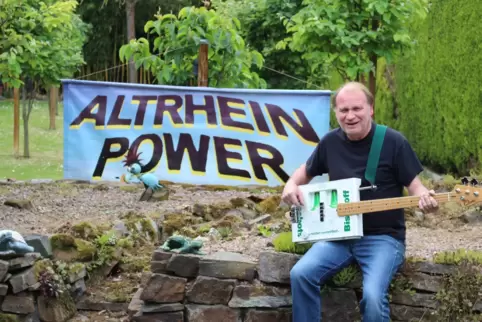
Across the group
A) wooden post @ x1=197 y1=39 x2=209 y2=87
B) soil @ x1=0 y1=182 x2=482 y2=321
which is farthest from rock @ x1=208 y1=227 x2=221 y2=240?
wooden post @ x1=197 y1=39 x2=209 y2=87

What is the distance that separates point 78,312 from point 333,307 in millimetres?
1931

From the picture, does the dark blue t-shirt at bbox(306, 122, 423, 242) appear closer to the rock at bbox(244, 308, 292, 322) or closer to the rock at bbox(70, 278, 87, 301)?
the rock at bbox(244, 308, 292, 322)

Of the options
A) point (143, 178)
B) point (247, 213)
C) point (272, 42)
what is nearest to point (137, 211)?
point (143, 178)

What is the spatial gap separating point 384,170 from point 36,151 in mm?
18564

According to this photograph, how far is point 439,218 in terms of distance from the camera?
7.37m

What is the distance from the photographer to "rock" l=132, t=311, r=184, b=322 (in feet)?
18.5

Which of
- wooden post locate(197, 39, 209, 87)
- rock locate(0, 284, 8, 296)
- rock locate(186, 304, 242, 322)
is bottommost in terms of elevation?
rock locate(186, 304, 242, 322)

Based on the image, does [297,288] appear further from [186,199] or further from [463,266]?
[186,199]

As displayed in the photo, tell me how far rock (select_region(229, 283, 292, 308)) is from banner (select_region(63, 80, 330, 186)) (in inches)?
186

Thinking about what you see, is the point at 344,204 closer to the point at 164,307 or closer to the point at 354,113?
the point at 354,113

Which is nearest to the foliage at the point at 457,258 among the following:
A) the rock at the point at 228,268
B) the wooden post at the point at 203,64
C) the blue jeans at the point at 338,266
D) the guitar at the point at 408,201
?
the blue jeans at the point at 338,266

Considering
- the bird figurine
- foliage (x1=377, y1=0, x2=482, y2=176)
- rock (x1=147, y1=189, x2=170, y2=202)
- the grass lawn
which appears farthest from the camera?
the grass lawn

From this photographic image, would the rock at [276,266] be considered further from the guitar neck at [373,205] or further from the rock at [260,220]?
the rock at [260,220]

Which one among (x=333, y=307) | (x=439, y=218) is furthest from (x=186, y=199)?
(x=333, y=307)
